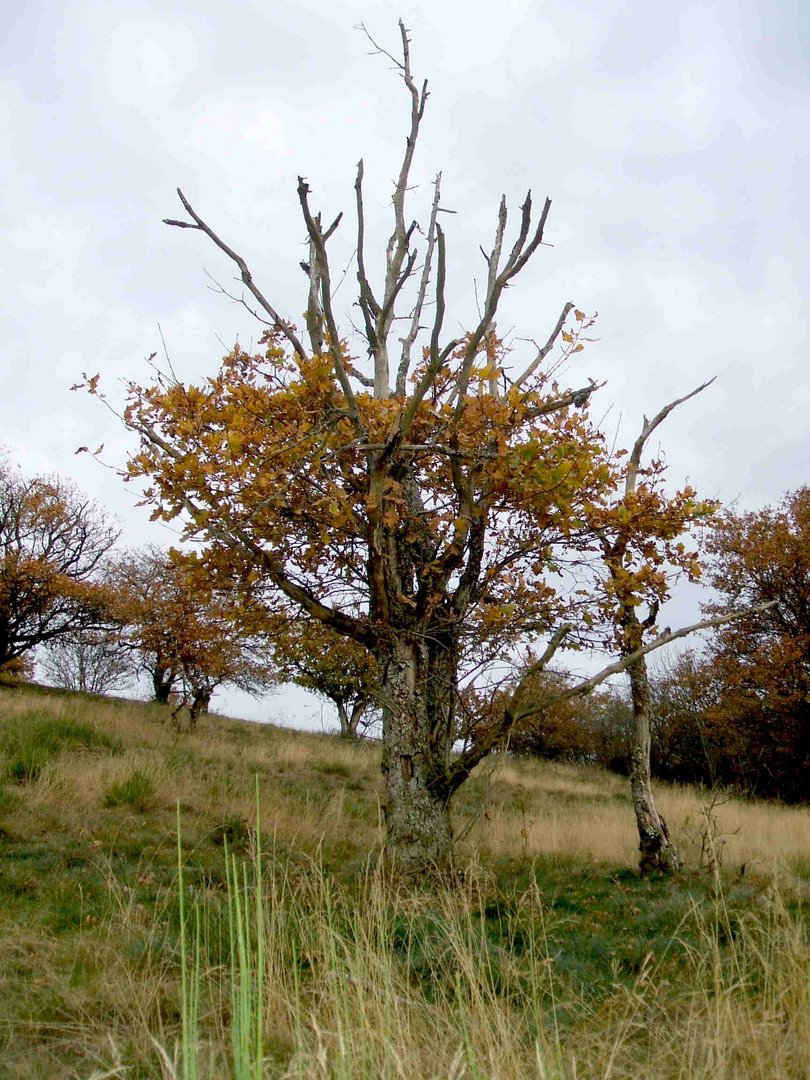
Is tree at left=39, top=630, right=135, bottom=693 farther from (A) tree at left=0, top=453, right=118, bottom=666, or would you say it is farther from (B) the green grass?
(B) the green grass

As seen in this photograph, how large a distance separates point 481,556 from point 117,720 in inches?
406

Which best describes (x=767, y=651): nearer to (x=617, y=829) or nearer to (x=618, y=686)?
(x=618, y=686)

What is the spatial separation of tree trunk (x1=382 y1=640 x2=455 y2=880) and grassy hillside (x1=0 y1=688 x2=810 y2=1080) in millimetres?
327

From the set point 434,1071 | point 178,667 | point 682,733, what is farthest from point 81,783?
point 682,733

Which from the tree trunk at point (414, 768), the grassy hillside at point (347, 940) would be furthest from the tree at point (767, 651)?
the tree trunk at point (414, 768)

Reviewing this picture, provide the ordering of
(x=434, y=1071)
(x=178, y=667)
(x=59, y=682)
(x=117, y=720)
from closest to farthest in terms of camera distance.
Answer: (x=434, y=1071) < (x=117, y=720) < (x=178, y=667) < (x=59, y=682)

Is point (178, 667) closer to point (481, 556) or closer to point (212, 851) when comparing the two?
point (212, 851)

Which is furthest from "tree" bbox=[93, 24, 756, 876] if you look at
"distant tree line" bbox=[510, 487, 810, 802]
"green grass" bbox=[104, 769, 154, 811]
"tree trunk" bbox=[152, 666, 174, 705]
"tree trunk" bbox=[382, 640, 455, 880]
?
"tree trunk" bbox=[152, 666, 174, 705]

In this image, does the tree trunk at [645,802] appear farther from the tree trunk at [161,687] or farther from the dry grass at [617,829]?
the tree trunk at [161,687]

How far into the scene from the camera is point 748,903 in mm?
5855

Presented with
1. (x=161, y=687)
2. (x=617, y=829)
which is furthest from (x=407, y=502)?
(x=161, y=687)

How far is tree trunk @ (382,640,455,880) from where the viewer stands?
20.0 ft

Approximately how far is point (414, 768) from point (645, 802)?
2.92 m

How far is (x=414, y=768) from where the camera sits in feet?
20.7
